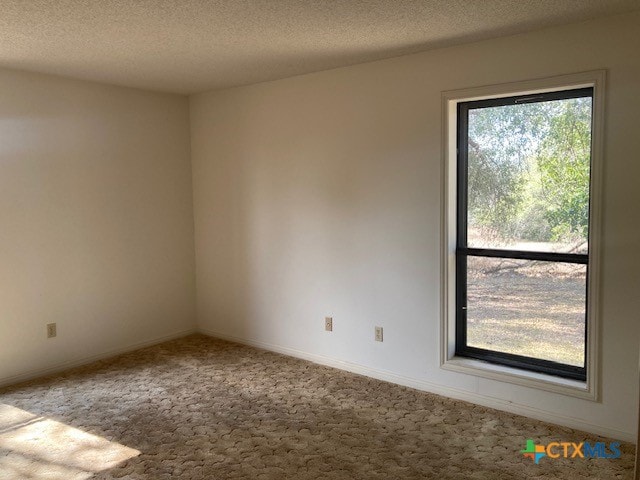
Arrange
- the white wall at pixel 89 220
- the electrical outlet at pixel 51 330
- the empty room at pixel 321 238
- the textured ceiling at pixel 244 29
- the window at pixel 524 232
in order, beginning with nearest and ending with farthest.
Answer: the textured ceiling at pixel 244 29
the empty room at pixel 321 238
the window at pixel 524 232
the white wall at pixel 89 220
the electrical outlet at pixel 51 330

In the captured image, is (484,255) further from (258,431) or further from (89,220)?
(89,220)

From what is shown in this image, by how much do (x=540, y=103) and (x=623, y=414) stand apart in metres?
1.90

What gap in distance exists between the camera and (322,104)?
4230 mm

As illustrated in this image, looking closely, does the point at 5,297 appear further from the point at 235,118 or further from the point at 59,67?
the point at 235,118

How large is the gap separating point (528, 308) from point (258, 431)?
1.89 meters

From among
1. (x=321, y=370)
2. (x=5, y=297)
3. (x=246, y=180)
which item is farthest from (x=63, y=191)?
(x=321, y=370)

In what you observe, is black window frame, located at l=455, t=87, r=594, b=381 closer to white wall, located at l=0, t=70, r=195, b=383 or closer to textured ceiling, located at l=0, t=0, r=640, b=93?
textured ceiling, located at l=0, t=0, r=640, b=93

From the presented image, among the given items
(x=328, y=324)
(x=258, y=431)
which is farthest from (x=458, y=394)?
(x=258, y=431)

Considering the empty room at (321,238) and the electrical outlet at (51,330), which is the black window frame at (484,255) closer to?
the empty room at (321,238)

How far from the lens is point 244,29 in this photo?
3.08 meters

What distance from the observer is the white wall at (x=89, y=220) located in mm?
4062

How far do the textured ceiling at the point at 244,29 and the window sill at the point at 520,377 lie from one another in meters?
2.13

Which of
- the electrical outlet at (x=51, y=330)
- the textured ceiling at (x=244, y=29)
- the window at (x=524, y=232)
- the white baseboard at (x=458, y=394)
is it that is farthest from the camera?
the electrical outlet at (x=51, y=330)

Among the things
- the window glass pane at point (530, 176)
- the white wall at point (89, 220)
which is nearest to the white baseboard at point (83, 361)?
the white wall at point (89, 220)
